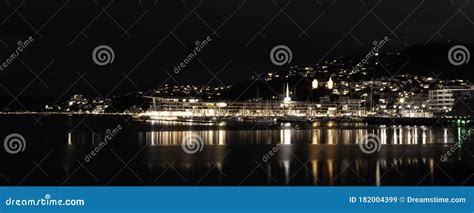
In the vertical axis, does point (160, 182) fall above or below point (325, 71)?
below

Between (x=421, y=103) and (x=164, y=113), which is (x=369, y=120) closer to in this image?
(x=421, y=103)

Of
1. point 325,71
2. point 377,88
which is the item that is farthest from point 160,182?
point 325,71

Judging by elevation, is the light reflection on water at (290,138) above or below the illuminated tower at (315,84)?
below

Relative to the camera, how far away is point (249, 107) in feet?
253

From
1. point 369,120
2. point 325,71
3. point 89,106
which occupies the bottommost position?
point 369,120

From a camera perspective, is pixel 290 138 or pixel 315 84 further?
pixel 315 84

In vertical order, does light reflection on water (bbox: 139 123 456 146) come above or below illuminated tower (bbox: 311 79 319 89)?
below

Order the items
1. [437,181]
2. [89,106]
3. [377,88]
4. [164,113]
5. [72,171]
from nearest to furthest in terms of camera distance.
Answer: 1. [437,181]
2. [72,171]
3. [164,113]
4. [377,88]
5. [89,106]

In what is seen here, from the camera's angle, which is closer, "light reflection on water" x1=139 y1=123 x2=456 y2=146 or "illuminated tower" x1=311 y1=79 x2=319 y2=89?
"light reflection on water" x1=139 y1=123 x2=456 y2=146

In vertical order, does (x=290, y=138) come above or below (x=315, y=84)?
below

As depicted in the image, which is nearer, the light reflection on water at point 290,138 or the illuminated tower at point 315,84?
the light reflection on water at point 290,138

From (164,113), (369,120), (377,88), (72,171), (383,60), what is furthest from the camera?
(383,60)

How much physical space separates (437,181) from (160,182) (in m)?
4.68

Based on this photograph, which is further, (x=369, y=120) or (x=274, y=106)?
(x=274, y=106)
